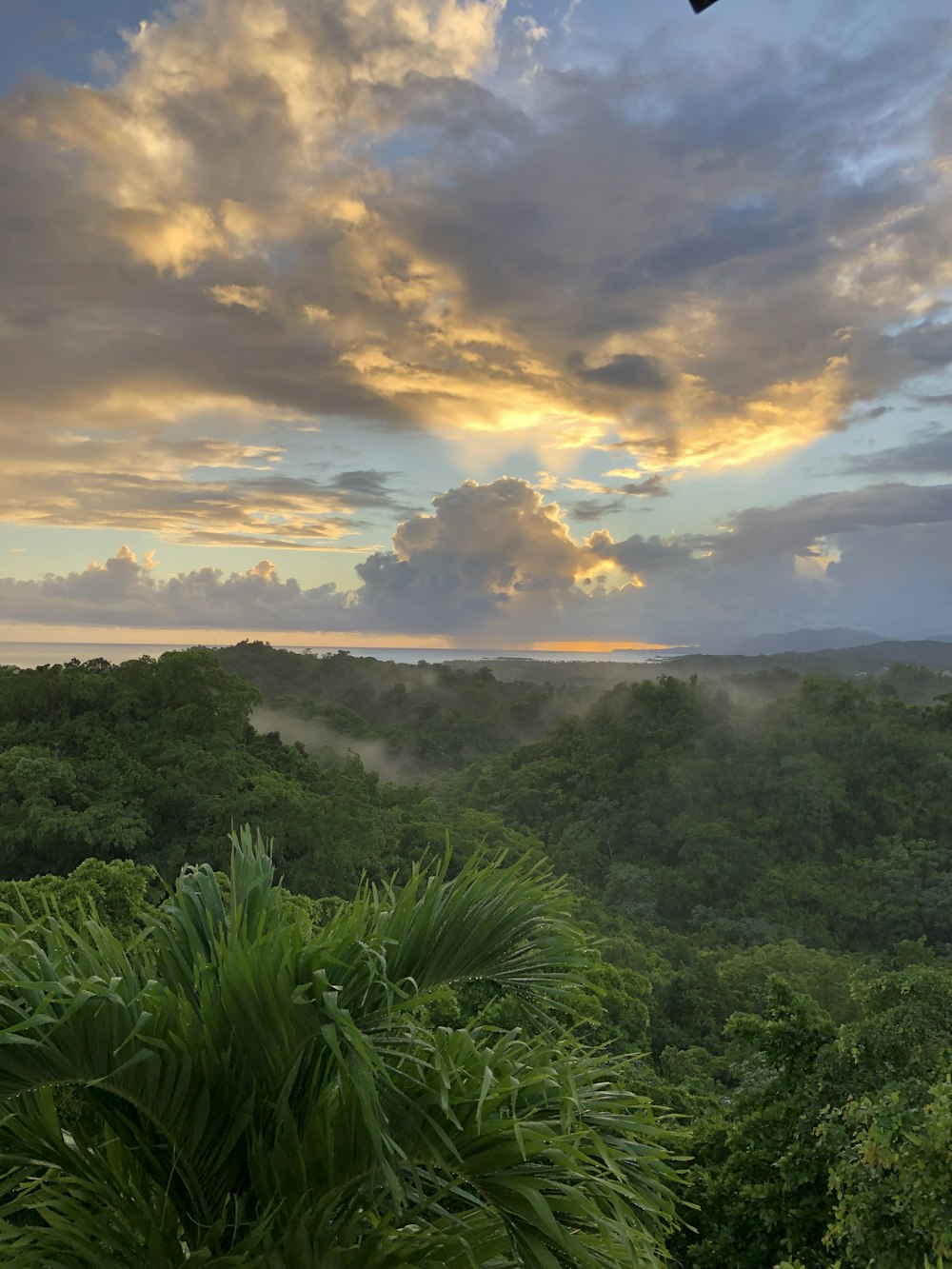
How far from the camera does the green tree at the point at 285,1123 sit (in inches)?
90.0

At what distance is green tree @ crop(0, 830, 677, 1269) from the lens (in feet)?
7.50

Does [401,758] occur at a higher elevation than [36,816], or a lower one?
lower

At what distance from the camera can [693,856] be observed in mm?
40031

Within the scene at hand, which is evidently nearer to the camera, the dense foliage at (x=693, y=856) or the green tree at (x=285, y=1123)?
the green tree at (x=285, y=1123)

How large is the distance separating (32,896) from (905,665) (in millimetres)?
74087

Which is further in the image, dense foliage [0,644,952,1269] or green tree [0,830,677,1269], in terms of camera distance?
dense foliage [0,644,952,1269]

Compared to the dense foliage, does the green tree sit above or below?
above

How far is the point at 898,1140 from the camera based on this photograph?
5.90 metres

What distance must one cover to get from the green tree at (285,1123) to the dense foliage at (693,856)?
0.24 metres

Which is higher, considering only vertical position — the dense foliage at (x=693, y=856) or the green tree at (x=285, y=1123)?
the green tree at (x=285, y=1123)

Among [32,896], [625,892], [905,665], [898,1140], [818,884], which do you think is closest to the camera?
[898,1140]

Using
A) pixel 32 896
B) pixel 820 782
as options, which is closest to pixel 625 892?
pixel 820 782

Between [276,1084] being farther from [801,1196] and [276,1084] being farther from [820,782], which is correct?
[820,782]

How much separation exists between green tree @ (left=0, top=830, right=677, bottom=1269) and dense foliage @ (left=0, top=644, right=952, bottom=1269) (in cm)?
24
